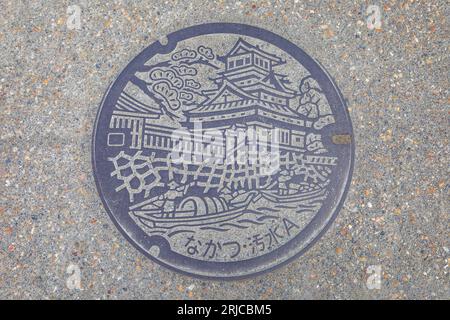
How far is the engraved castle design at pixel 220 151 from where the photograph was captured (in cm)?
213

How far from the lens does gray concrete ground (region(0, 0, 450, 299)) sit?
2.14 metres

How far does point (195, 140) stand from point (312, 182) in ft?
1.86

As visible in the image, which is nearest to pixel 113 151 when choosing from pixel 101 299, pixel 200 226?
pixel 200 226

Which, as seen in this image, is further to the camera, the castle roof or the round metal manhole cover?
the castle roof

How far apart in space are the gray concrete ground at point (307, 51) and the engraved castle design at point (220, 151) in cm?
16

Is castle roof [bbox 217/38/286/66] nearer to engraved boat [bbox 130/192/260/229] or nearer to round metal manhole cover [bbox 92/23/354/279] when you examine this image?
round metal manhole cover [bbox 92/23/354/279]

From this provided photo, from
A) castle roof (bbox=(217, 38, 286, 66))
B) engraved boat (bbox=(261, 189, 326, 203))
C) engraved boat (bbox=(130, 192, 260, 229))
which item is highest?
castle roof (bbox=(217, 38, 286, 66))

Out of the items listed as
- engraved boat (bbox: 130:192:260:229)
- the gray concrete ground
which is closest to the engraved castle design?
engraved boat (bbox: 130:192:260:229)

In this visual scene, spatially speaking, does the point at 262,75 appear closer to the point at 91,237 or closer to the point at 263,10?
the point at 263,10

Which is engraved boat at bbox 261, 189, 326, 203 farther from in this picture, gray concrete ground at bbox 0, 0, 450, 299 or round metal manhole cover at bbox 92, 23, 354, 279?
gray concrete ground at bbox 0, 0, 450, 299

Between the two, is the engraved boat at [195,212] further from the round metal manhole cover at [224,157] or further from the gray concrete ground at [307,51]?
the gray concrete ground at [307,51]

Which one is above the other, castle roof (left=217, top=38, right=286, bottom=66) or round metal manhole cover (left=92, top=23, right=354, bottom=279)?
castle roof (left=217, top=38, right=286, bottom=66)

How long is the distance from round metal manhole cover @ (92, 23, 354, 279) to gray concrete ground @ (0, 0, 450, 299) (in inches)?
3.6

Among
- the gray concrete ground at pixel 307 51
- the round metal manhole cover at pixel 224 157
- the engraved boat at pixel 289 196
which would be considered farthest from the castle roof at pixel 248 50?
the engraved boat at pixel 289 196
